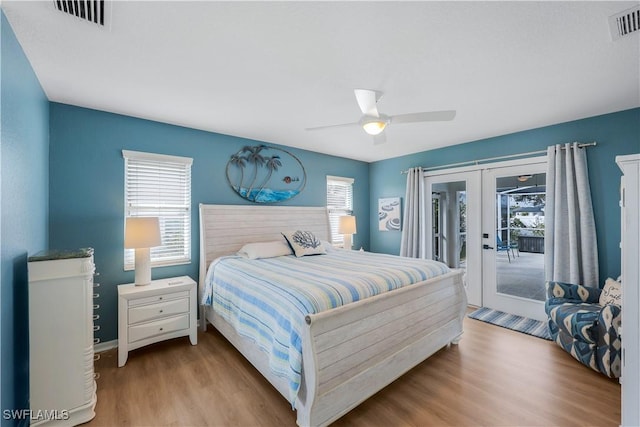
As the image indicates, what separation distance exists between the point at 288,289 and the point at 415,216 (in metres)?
3.38

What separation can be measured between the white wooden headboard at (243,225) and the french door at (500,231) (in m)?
2.31

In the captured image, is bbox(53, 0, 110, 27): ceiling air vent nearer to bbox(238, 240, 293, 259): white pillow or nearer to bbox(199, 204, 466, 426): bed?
bbox(199, 204, 466, 426): bed

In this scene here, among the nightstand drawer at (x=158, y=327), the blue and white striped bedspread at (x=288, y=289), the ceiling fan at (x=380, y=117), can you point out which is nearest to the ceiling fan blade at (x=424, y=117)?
the ceiling fan at (x=380, y=117)

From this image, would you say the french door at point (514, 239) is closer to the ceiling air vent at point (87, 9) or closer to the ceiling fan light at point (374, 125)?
the ceiling fan light at point (374, 125)

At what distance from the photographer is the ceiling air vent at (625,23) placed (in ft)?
5.05

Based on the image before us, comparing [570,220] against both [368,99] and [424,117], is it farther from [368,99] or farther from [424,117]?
[368,99]

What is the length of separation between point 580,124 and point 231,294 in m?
4.39

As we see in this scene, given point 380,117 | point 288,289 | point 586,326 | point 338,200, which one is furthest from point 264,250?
point 586,326

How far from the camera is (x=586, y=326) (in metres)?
2.46

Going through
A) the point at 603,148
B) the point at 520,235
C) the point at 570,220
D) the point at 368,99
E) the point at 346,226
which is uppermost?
the point at 368,99

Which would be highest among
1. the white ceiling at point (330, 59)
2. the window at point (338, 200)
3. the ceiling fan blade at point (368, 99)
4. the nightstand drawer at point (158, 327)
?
the white ceiling at point (330, 59)

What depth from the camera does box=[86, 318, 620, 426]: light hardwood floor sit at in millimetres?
1900

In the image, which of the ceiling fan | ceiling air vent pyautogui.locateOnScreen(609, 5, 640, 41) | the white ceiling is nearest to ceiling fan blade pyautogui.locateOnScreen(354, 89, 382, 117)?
the ceiling fan

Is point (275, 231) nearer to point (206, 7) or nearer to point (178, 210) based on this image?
point (178, 210)
